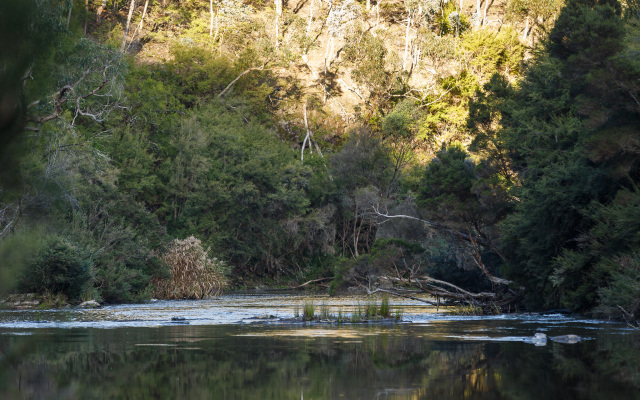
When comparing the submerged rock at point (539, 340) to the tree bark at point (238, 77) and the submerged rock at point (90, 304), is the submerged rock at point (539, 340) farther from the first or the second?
the tree bark at point (238, 77)

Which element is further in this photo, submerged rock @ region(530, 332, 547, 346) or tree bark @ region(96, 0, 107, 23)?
tree bark @ region(96, 0, 107, 23)

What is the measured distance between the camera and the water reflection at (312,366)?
31.3 ft

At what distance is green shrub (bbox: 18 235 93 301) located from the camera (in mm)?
29375

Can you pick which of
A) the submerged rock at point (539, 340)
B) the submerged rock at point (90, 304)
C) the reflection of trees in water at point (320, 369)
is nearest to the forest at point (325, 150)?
the submerged rock at point (90, 304)

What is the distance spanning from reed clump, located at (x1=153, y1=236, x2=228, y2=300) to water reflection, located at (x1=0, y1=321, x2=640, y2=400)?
20.3 metres

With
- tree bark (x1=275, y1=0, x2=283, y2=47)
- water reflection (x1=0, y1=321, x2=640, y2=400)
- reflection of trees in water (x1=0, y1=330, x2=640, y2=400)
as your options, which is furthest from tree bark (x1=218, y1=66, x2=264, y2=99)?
reflection of trees in water (x1=0, y1=330, x2=640, y2=400)

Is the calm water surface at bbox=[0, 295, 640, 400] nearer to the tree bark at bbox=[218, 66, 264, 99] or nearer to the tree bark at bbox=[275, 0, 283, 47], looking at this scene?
the tree bark at bbox=[218, 66, 264, 99]

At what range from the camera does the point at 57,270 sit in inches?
1188

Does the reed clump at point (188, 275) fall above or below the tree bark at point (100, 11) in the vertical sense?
below

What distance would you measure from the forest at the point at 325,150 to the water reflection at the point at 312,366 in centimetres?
198

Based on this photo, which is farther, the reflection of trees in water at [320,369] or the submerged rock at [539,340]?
the submerged rock at [539,340]

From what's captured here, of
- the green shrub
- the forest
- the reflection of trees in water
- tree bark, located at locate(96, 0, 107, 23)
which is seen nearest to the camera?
the reflection of trees in water

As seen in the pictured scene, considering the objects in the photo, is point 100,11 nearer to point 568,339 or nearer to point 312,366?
point 568,339

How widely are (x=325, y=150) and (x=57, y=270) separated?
3629 centimetres
